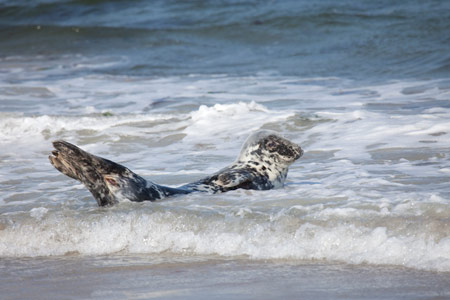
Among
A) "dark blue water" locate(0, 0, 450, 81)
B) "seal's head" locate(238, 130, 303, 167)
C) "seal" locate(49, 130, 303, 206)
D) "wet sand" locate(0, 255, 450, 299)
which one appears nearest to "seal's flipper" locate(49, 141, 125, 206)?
"seal" locate(49, 130, 303, 206)

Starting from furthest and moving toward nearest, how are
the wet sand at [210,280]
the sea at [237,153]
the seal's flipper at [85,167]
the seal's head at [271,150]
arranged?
the seal's head at [271,150]
the seal's flipper at [85,167]
the sea at [237,153]
the wet sand at [210,280]

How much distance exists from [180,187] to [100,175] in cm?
67

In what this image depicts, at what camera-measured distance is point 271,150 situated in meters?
5.83

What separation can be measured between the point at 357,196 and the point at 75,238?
1832 mm

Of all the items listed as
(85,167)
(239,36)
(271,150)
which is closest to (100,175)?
(85,167)

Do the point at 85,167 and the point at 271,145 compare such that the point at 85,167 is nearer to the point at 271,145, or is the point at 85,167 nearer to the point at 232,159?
the point at 271,145

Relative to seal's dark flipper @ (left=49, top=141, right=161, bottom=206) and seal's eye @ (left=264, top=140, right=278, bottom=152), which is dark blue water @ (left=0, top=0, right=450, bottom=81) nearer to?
seal's eye @ (left=264, top=140, right=278, bottom=152)

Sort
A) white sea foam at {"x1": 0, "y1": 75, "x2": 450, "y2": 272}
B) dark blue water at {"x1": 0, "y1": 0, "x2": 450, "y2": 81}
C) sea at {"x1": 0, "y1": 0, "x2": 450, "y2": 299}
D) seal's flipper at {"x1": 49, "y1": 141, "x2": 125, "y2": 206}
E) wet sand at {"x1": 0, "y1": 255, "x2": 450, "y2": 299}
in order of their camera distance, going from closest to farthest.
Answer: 1. wet sand at {"x1": 0, "y1": 255, "x2": 450, "y2": 299}
2. sea at {"x1": 0, "y1": 0, "x2": 450, "y2": 299}
3. white sea foam at {"x1": 0, "y1": 75, "x2": 450, "y2": 272}
4. seal's flipper at {"x1": 49, "y1": 141, "x2": 125, "y2": 206}
5. dark blue water at {"x1": 0, "y1": 0, "x2": 450, "y2": 81}

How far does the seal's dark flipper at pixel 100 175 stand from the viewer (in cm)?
489

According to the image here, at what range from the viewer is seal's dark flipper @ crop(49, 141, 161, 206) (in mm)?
4887

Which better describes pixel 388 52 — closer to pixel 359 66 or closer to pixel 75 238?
pixel 359 66

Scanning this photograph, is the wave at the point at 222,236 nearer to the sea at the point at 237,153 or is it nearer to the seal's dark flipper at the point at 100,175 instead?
the sea at the point at 237,153

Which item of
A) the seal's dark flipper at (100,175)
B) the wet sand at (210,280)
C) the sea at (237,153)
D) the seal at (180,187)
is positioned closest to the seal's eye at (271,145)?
the seal at (180,187)

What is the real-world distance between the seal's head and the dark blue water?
5.52m
